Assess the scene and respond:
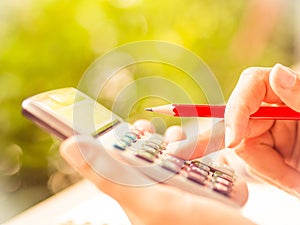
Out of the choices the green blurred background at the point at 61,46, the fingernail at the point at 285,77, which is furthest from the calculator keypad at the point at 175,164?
the green blurred background at the point at 61,46

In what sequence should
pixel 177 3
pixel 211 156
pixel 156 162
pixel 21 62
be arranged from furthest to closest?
pixel 177 3
pixel 21 62
pixel 211 156
pixel 156 162

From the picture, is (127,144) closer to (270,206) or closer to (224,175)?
(224,175)

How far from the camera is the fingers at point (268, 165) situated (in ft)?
1.99

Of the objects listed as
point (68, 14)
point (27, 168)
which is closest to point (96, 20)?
point (68, 14)

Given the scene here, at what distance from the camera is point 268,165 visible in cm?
61

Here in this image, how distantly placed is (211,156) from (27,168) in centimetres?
34

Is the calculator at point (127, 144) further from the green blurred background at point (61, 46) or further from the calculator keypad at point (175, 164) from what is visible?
the green blurred background at point (61, 46)

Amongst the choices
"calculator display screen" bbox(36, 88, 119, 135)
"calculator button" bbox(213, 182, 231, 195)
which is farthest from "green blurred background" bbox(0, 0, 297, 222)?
"calculator button" bbox(213, 182, 231, 195)

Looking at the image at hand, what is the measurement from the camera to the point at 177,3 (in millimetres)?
988

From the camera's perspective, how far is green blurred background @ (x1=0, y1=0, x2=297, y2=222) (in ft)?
2.55

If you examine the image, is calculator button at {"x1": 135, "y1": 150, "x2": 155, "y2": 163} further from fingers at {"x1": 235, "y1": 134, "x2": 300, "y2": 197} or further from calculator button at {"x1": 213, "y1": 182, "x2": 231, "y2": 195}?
fingers at {"x1": 235, "y1": 134, "x2": 300, "y2": 197}

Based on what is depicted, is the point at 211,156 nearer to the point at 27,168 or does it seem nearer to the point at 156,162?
the point at 156,162

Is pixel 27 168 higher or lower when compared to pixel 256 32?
lower

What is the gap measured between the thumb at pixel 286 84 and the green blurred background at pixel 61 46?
0.40 metres
